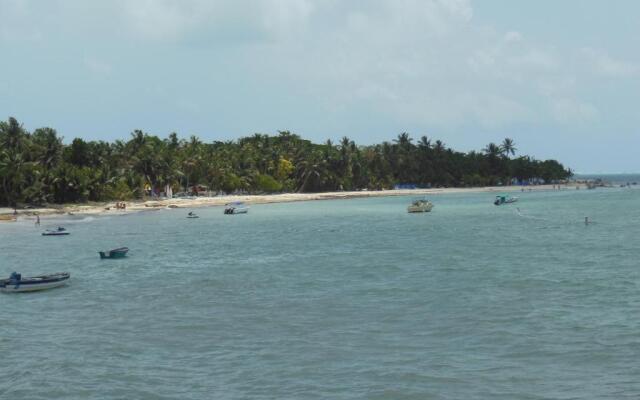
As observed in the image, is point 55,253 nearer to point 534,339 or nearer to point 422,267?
point 422,267

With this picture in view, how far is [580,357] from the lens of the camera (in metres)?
23.7

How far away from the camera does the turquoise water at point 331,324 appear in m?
21.6

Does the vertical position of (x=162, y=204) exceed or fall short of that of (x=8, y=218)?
it exceeds it

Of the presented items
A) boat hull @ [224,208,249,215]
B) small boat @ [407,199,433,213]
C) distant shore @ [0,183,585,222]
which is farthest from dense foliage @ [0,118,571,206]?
small boat @ [407,199,433,213]

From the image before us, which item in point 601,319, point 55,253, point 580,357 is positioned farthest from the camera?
point 55,253

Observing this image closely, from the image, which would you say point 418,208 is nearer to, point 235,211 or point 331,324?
point 235,211

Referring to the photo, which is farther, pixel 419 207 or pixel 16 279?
pixel 419 207

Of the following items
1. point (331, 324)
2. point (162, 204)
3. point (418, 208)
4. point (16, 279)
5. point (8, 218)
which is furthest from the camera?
point (162, 204)

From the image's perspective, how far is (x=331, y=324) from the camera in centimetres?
2978

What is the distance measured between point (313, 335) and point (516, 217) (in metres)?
83.8

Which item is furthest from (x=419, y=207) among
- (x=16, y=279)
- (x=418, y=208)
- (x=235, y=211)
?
(x=16, y=279)

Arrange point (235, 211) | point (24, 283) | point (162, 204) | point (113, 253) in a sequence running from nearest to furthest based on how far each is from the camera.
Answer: point (24, 283), point (113, 253), point (235, 211), point (162, 204)

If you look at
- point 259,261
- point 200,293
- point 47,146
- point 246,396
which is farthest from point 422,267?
point 47,146

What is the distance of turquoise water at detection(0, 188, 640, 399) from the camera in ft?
70.7
